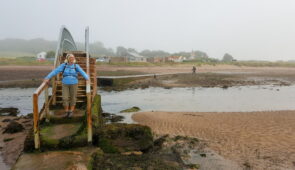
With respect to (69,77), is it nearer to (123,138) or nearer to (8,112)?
(123,138)

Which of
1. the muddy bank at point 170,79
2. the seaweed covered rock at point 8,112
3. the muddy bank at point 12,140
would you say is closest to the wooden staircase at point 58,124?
the muddy bank at point 12,140

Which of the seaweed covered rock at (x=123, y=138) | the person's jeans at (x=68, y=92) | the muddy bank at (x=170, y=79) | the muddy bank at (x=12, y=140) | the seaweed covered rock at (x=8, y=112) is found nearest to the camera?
the seaweed covered rock at (x=123, y=138)

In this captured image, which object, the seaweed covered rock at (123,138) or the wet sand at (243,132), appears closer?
Answer: the seaweed covered rock at (123,138)

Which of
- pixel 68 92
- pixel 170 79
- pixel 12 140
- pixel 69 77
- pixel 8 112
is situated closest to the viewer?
pixel 69 77

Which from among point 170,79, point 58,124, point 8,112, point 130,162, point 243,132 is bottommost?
point 8,112

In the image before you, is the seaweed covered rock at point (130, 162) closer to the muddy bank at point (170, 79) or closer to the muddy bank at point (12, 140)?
the muddy bank at point (12, 140)

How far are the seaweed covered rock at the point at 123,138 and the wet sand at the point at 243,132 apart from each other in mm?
2208

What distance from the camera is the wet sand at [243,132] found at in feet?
22.0

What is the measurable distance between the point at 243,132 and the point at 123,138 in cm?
486

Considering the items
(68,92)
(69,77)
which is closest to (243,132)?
(68,92)

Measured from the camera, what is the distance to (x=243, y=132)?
910cm

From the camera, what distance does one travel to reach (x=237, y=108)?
49.7ft

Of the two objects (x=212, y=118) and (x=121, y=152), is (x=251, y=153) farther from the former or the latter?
(x=212, y=118)

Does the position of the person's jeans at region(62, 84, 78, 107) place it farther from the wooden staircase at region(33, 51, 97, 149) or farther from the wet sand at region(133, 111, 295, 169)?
the wet sand at region(133, 111, 295, 169)
